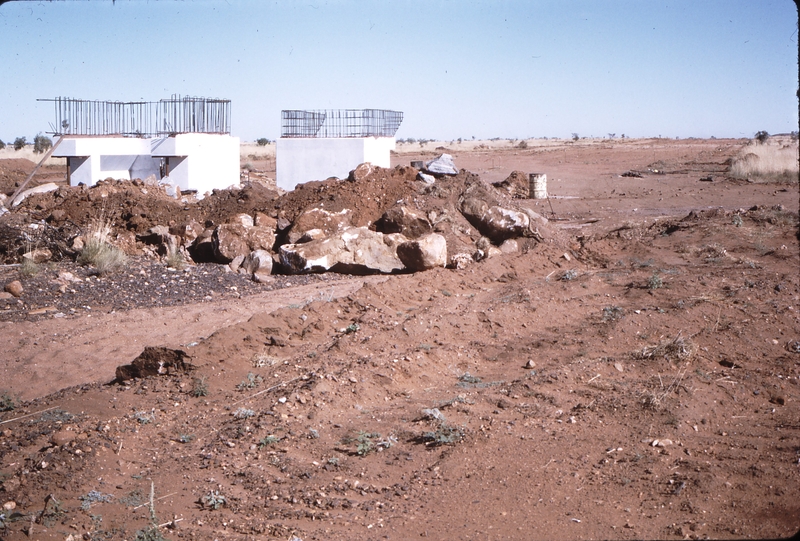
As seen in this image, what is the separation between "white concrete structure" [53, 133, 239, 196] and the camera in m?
21.1

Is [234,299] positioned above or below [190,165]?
below

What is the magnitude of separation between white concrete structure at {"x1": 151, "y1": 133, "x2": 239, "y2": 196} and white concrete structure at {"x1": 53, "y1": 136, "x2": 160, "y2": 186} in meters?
0.70

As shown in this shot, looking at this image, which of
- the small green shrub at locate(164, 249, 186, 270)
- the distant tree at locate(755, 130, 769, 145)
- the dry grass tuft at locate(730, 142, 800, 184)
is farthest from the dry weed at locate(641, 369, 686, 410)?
the distant tree at locate(755, 130, 769, 145)

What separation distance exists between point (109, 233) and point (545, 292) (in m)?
8.01

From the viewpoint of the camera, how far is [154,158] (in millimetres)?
22047

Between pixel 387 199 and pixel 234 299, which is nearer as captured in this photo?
pixel 234 299

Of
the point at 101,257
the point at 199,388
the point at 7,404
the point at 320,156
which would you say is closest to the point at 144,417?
the point at 199,388

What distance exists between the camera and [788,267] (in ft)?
34.9

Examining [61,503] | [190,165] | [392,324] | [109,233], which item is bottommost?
[61,503]

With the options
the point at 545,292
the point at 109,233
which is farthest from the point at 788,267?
the point at 109,233

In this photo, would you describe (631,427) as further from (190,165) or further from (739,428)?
(190,165)

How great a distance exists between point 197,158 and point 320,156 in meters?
3.75

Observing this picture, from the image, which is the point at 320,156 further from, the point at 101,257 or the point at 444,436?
the point at 444,436

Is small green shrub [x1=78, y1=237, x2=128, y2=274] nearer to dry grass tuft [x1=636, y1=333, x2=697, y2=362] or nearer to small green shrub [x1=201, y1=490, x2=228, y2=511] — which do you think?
small green shrub [x1=201, y1=490, x2=228, y2=511]
